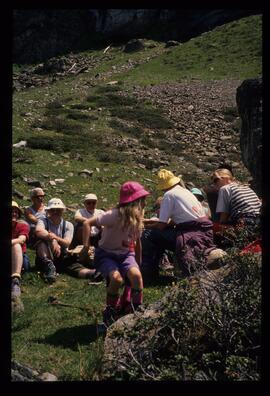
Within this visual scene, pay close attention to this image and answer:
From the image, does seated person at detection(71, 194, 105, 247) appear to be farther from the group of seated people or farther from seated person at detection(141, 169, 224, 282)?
seated person at detection(141, 169, 224, 282)

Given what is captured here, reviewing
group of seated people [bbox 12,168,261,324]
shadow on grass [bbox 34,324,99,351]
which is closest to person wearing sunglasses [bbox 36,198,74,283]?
group of seated people [bbox 12,168,261,324]

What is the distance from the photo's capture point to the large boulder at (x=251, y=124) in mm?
10188

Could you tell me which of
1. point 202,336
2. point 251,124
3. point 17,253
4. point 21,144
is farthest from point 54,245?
point 21,144

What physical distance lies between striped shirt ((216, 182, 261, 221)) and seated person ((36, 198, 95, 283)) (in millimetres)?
1967

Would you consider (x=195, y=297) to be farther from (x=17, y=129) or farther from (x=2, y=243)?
(x=17, y=129)

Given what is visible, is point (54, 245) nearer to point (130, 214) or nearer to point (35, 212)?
point (35, 212)

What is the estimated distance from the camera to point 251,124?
10805 millimetres

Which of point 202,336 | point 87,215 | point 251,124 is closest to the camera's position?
point 202,336

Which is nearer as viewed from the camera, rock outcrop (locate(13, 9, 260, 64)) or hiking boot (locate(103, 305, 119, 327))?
hiking boot (locate(103, 305, 119, 327))

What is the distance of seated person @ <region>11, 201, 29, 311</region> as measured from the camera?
677 centimetres

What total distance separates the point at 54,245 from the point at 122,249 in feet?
8.18

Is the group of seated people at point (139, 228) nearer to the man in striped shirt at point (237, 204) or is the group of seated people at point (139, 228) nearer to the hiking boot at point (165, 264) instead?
the man in striped shirt at point (237, 204)

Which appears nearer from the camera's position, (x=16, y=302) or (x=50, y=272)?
(x=16, y=302)

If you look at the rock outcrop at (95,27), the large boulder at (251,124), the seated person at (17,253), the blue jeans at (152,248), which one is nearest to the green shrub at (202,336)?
the seated person at (17,253)
